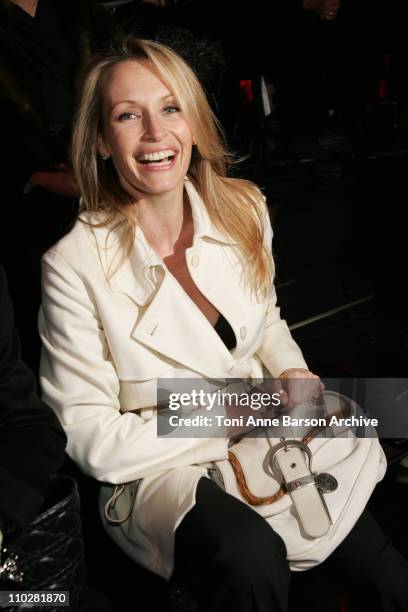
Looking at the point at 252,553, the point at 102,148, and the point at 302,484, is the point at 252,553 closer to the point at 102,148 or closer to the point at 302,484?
the point at 302,484

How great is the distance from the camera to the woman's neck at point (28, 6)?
2.24m

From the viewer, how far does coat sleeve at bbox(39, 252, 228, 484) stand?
5.07ft

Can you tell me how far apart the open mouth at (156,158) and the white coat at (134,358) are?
17cm

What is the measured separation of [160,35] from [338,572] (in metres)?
1.77

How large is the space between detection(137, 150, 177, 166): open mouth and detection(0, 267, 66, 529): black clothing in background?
1.70ft

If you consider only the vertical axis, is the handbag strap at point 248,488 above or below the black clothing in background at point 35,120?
below

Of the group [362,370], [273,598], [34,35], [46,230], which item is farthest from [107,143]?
[362,370]

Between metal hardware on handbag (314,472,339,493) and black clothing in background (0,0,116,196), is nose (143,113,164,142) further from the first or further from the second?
metal hardware on handbag (314,472,339,493)

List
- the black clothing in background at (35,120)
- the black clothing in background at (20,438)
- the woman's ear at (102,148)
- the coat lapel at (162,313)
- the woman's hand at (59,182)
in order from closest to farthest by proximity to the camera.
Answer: the black clothing in background at (20,438)
the coat lapel at (162,313)
the woman's ear at (102,148)
the black clothing in background at (35,120)
the woman's hand at (59,182)

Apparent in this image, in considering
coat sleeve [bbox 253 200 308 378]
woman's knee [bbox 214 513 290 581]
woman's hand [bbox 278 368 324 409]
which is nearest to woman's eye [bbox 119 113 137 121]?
Answer: coat sleeve [bbox 253 200 308 378]

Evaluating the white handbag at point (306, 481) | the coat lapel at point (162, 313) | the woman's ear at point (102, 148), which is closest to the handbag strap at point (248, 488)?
the white handbag at point (306, 481)

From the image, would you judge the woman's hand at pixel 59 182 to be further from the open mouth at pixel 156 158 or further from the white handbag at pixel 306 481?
the white handbag at pixel 306 481

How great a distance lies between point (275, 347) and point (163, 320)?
40 centimetres

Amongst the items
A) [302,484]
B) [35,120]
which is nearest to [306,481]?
[302,484]
